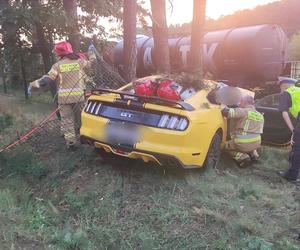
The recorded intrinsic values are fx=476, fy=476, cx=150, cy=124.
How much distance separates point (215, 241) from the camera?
15.7ft

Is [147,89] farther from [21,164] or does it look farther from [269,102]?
[269,102]

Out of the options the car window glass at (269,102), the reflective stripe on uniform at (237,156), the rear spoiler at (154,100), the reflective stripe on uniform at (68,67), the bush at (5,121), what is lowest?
the bush at (5,121)

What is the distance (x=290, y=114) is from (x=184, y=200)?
2807 mm

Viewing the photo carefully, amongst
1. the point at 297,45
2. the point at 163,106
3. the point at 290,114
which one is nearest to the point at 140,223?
the point at 163,106

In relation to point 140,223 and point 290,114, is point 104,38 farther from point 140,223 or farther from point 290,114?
point 140,223

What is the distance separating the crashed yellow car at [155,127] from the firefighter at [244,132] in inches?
24.2

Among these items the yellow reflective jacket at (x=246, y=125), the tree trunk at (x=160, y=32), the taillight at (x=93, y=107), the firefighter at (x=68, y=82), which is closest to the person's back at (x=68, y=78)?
the firefighter at (x=68, y=82)

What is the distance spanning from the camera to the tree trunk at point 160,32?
10.4 metres

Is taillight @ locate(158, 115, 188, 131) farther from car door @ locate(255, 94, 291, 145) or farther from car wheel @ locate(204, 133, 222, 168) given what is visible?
car door @ locate(255, 94, 291, 145)

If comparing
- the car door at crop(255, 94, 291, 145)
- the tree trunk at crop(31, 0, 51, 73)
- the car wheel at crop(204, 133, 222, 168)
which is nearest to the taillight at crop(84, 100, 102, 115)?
the car wheel at crop(204, 133, 222, 168)

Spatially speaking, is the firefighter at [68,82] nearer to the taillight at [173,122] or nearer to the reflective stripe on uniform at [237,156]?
the taillight at [173,122]

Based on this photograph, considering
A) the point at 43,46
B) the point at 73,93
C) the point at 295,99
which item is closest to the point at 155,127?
the point at 73,93

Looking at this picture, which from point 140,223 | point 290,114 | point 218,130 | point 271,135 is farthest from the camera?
point 271,135

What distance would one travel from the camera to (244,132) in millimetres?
7137
